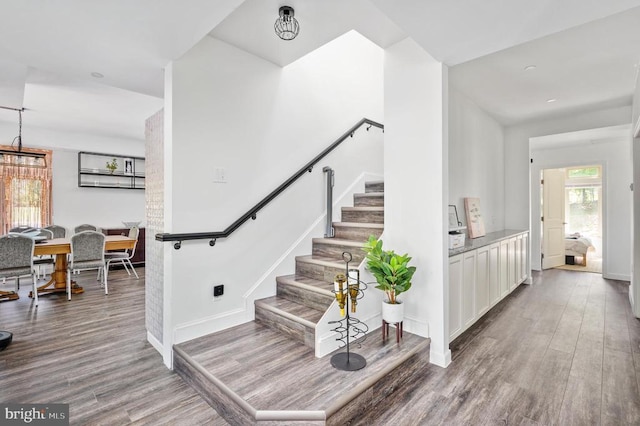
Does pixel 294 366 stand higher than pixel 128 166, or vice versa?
pixel 128 166

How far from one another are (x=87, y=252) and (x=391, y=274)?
454cm

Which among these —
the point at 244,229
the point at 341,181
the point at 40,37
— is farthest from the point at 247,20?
the point at 341,181

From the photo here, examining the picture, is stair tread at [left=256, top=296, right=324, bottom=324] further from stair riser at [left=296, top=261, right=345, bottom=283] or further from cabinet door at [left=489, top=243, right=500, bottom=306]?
cabinet door at [left=489, top=243, right=500, bottom=306]

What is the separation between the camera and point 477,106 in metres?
4.16

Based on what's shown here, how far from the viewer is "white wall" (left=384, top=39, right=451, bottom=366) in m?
2.33

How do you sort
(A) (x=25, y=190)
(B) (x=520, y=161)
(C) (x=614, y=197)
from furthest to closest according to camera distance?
(A) (x=25, y=190)
(C) (x=614, y=197)
(B) (x=520, y=161)

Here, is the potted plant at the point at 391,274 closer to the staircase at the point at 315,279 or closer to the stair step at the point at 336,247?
the staircase at the point at 315,279

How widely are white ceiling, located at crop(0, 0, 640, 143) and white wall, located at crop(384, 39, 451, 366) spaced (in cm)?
25

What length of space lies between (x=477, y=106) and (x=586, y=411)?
11.7 feet

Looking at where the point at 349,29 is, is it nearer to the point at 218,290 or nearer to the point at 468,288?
the point at 218,290

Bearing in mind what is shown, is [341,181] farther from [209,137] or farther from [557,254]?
[557,254]

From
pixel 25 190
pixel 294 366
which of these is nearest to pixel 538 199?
pixel 294 366

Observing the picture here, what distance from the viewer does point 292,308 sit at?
2625mm

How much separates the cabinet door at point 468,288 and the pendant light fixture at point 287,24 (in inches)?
94.2
